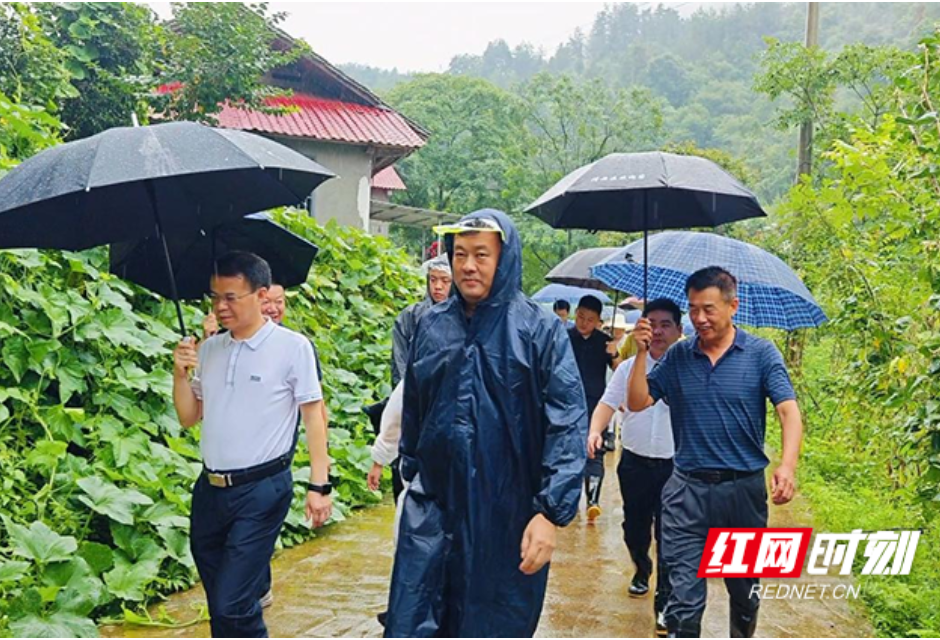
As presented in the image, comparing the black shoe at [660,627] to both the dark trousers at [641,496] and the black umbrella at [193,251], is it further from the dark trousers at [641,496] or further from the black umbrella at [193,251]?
the black umbrella at [193,251]

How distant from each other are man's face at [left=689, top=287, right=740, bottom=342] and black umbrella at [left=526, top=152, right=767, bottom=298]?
816 millimetres

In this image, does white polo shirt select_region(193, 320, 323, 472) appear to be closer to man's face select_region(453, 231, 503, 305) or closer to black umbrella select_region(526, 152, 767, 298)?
man's face select_region(453, 231, 503, 305)

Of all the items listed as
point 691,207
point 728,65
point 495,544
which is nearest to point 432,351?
point 495,544

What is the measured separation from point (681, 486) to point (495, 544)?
4.42ft

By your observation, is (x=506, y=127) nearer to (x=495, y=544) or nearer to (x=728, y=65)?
(x=495, y=544)

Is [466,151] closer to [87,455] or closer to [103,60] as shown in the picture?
[103,60]

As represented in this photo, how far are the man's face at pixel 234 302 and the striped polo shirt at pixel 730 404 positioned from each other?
1.94 metres

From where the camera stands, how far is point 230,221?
4133 mm

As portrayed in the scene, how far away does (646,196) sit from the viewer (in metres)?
5.17

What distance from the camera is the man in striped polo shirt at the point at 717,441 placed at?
374 centimetres

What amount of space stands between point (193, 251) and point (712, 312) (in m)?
2.51

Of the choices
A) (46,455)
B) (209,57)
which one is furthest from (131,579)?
(209,57)

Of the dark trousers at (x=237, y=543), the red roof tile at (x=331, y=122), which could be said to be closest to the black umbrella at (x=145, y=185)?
the dark trousers at (x=237, y=543)

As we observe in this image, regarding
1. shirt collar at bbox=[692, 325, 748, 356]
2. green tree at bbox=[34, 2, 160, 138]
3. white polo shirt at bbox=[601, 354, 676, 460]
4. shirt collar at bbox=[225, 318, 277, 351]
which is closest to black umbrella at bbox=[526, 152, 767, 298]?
white polo shirt at bbox=[601, 354, 676, 460]
